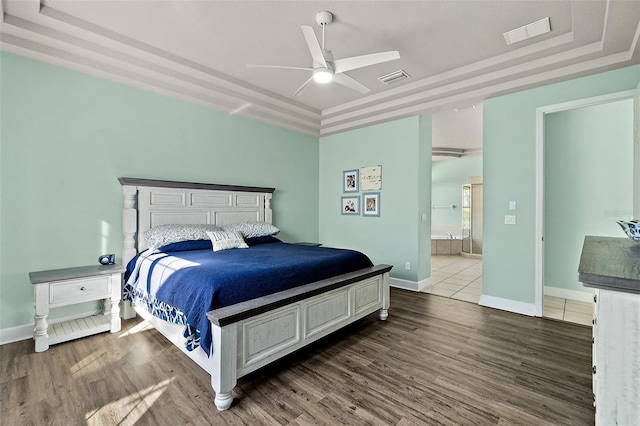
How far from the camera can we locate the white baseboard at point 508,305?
138 inches

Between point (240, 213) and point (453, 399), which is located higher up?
point (240, 213)

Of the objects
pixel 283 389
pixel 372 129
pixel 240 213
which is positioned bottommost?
pixel 283 389

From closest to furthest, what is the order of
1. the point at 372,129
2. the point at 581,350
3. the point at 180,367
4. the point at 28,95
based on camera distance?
the point at 180,367 → the point at 581,350 → the point at 28,95 → the point at 372,129

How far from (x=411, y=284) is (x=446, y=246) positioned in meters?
4.19

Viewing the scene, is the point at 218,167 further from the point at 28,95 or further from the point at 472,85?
the point at 472,85

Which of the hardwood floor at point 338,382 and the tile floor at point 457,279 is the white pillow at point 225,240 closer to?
the hardwood floor at point 338,382

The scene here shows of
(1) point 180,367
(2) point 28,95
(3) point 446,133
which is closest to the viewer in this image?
(1) point 180,367

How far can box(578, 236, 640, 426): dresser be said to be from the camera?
110cm

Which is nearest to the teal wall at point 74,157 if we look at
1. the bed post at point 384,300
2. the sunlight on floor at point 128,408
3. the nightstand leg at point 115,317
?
the nightstand leg at point 115,317

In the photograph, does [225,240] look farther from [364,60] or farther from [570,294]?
[570,294]

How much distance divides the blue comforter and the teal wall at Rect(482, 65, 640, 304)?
183cm

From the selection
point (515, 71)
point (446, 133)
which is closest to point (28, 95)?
point (515, 71)

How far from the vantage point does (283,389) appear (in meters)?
2.08

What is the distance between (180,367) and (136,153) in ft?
8.40
